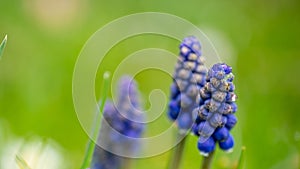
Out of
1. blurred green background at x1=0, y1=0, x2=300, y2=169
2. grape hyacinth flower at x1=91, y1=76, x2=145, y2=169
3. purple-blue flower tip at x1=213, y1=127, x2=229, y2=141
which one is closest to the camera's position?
purple-blue flower tip at x1=213, y1=127, x2=229, y2=141

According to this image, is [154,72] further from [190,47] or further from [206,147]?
[206,147]

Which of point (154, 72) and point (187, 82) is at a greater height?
point (154, 72)

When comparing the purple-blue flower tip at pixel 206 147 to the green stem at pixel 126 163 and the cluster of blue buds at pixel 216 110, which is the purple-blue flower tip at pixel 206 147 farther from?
the green stem at pixel 126 163

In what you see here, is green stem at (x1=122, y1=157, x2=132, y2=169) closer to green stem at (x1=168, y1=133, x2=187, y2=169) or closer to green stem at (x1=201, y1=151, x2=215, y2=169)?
green stem at (x1=168, y1=133, x2=187, y2=169)

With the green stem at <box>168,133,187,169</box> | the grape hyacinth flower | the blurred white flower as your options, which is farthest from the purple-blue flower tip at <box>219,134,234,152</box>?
the blurred white flower

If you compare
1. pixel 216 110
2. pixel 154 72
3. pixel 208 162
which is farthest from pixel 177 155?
pixel 154 72
